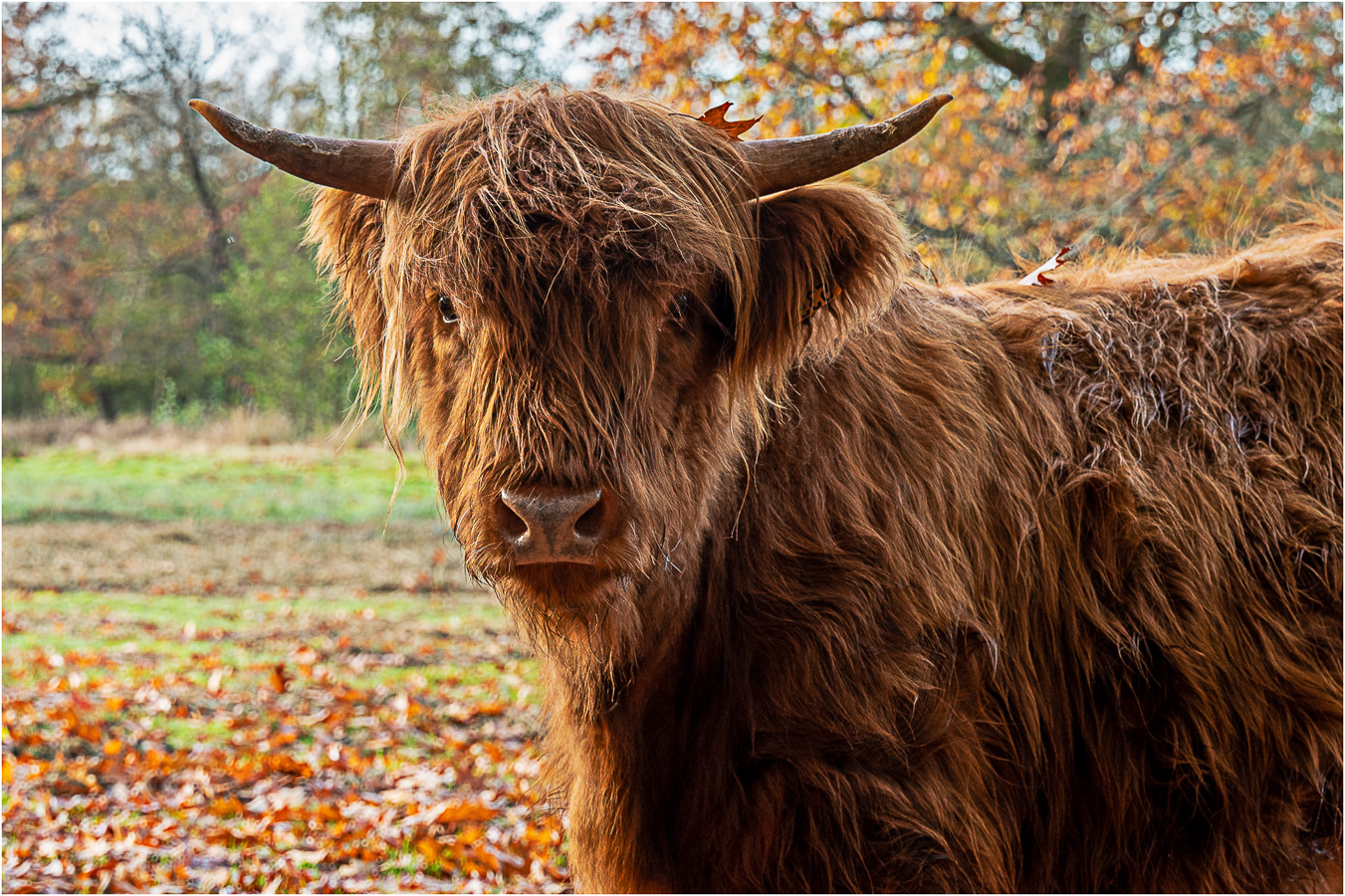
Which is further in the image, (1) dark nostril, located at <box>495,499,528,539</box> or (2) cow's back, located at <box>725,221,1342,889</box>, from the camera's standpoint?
(2) cow's back, located at <box>725,221,1342,889</box>

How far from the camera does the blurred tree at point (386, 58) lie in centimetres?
1220

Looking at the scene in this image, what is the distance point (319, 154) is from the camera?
231 centimetres

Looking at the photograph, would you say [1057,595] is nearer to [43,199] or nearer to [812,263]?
[812,263]

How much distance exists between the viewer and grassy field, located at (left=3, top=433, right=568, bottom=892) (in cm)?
420

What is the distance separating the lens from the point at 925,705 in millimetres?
2500

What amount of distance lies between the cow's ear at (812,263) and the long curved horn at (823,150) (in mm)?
84

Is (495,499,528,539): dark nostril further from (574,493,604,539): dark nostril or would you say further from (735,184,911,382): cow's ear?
(735,184,911,382): cow's ear

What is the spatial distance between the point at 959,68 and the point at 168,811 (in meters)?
8.62

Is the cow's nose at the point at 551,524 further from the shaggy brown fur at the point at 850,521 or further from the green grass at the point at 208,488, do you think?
the green grass at the point at 208,488

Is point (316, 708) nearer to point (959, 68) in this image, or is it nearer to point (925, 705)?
point (925, 705)

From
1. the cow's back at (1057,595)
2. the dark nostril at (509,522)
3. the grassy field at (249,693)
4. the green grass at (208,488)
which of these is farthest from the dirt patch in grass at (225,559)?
the dark nostril at (509,522)

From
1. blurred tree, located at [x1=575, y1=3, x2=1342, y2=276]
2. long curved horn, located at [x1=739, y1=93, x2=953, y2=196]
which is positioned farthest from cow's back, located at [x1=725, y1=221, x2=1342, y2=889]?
blurred tree, located at [x1=575, y1=3, x2=1342, y2=276]

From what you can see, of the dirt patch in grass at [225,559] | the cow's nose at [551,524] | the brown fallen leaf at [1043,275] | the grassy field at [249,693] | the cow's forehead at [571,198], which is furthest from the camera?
the dirt patch in grass at [225,559]

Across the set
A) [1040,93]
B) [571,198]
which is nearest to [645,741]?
[571,198]
